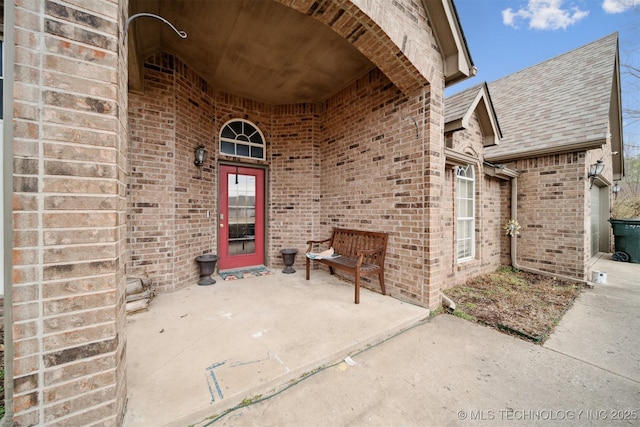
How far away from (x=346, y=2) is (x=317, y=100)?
2.87 metres

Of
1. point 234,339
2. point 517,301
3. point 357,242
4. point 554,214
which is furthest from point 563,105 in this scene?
point 234,339

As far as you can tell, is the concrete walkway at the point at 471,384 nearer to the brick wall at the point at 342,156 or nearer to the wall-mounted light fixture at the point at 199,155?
the brick wall at the point at 342,156

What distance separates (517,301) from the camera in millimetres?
3816

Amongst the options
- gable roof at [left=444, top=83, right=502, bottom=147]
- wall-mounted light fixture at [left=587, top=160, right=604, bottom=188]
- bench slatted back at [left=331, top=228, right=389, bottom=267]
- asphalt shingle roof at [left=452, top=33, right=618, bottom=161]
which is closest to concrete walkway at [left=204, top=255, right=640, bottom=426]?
bench slatted back at [left=331, top=228, right=389, bottom=267]

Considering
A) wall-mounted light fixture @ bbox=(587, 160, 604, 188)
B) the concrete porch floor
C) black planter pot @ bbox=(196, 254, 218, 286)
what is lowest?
the concrete porch floor

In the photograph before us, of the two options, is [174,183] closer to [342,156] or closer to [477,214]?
[342,156]

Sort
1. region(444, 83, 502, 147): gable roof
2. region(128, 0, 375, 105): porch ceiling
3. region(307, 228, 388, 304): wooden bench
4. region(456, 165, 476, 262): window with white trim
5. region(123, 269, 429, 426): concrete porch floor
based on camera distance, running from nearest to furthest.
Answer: region(123, 269, 429, 426): concrete porch floor
region(128, 0, 375, 105): porch ceiling
region(307, 228, 388, 304): wooden bench
region(444, 83, 502, 147): gable roof
region(456, 165, 476, 262): window with white trim

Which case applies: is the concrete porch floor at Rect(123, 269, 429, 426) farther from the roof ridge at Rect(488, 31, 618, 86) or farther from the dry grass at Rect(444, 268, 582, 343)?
the roof ridge at Rect(488, 31, 618, 86)

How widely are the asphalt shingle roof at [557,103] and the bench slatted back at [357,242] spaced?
2533 millimetres

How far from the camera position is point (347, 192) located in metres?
4.61

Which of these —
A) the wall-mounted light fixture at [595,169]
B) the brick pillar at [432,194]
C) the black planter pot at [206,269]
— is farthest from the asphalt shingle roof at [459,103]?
the black planter pot at [206,269]

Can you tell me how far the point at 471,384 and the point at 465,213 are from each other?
12.6 feet

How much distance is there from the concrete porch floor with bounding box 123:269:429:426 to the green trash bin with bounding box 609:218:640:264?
316 inches

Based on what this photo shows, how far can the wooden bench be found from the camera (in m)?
3.51
